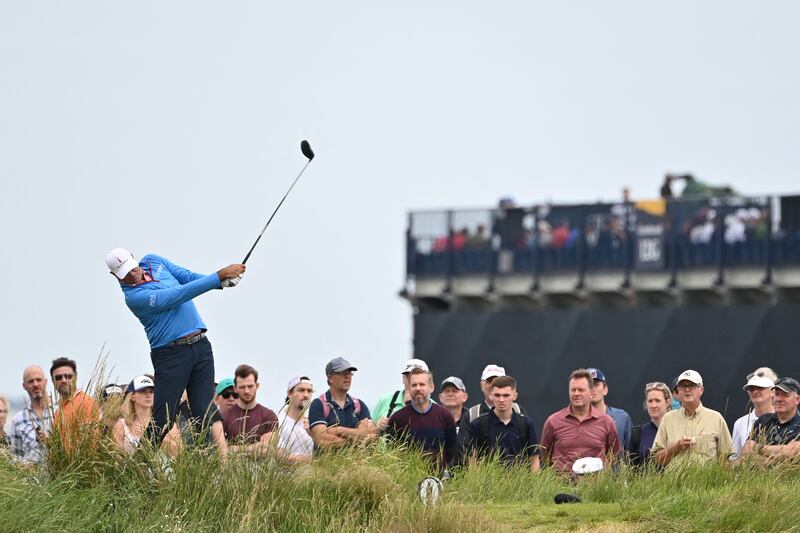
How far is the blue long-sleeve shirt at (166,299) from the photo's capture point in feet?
46.1

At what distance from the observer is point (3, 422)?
52.7 ft

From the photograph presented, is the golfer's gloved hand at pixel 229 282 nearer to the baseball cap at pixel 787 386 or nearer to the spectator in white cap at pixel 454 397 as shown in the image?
the spectator in white cap at pixel 454 397

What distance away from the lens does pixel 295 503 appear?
1355 centimetres

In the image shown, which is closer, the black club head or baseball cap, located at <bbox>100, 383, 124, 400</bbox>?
baseball cap, located at <bbox>100, 383, 124, 400</bbox>

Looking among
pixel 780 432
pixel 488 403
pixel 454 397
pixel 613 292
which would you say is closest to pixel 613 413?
pixel 488 403

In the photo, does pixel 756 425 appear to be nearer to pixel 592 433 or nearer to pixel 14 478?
pixel 592 433

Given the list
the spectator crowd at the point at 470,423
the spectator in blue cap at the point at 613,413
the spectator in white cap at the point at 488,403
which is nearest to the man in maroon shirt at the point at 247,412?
the spectator crowd at the point at 470,423

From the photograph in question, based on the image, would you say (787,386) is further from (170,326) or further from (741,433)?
(170,326)

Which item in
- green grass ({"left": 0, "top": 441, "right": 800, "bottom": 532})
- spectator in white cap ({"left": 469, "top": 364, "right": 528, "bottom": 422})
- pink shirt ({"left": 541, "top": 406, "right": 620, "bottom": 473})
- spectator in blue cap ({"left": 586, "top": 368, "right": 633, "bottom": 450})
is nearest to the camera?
green grass ({"left": 0, "top": 441, "right": 800, "bottom": 532})

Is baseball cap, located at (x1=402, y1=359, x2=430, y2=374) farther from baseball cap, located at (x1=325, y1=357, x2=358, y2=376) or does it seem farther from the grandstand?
the grandstand

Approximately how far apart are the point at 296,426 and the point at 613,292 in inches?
1084

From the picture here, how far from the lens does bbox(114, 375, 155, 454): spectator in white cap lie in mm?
13852

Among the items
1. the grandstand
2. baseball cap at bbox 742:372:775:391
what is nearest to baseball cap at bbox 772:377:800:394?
baseball cap at bbox 742:372:775:391

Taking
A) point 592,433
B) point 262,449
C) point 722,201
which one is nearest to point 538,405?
point 722,201
